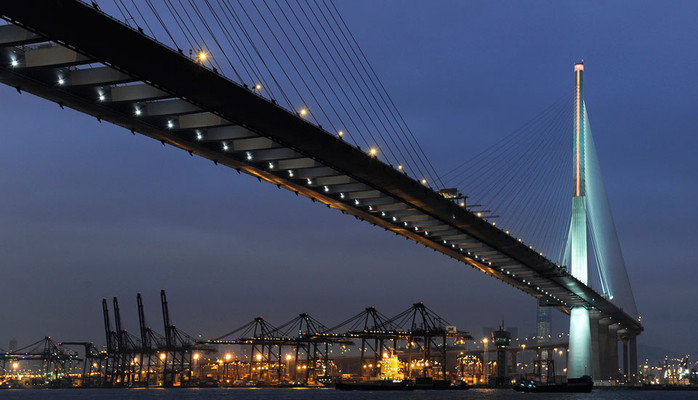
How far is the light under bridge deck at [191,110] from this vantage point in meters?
29.7

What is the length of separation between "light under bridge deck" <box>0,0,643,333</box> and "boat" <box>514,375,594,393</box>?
54269mm

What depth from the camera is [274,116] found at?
3997 cm

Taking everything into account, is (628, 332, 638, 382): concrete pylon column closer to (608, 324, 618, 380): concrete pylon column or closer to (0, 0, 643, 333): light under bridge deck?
(608, 324, 618, 380): concrete pylon column

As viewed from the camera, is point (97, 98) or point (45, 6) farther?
point (97, 98)

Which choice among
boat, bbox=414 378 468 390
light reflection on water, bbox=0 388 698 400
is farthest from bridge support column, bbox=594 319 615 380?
boat, bbox=414 378 468 390

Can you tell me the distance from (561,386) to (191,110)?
97.3 m

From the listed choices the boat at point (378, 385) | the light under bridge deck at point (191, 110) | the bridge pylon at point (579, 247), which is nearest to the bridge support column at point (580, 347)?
the bridge pylon at point (579, 247)

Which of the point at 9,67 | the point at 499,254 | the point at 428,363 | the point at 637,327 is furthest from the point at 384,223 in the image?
the point at 637,327

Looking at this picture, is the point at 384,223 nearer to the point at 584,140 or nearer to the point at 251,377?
the point at 584,140

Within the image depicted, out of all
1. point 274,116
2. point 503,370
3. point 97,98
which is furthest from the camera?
point 503,370

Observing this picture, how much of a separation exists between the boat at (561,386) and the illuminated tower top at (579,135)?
24.7 m

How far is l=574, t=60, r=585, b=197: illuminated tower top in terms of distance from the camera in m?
110

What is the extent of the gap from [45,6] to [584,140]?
93.4 m

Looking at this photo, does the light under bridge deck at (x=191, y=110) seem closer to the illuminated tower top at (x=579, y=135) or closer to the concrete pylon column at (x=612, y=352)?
the illuminated tower top at (x=579, y=135)
